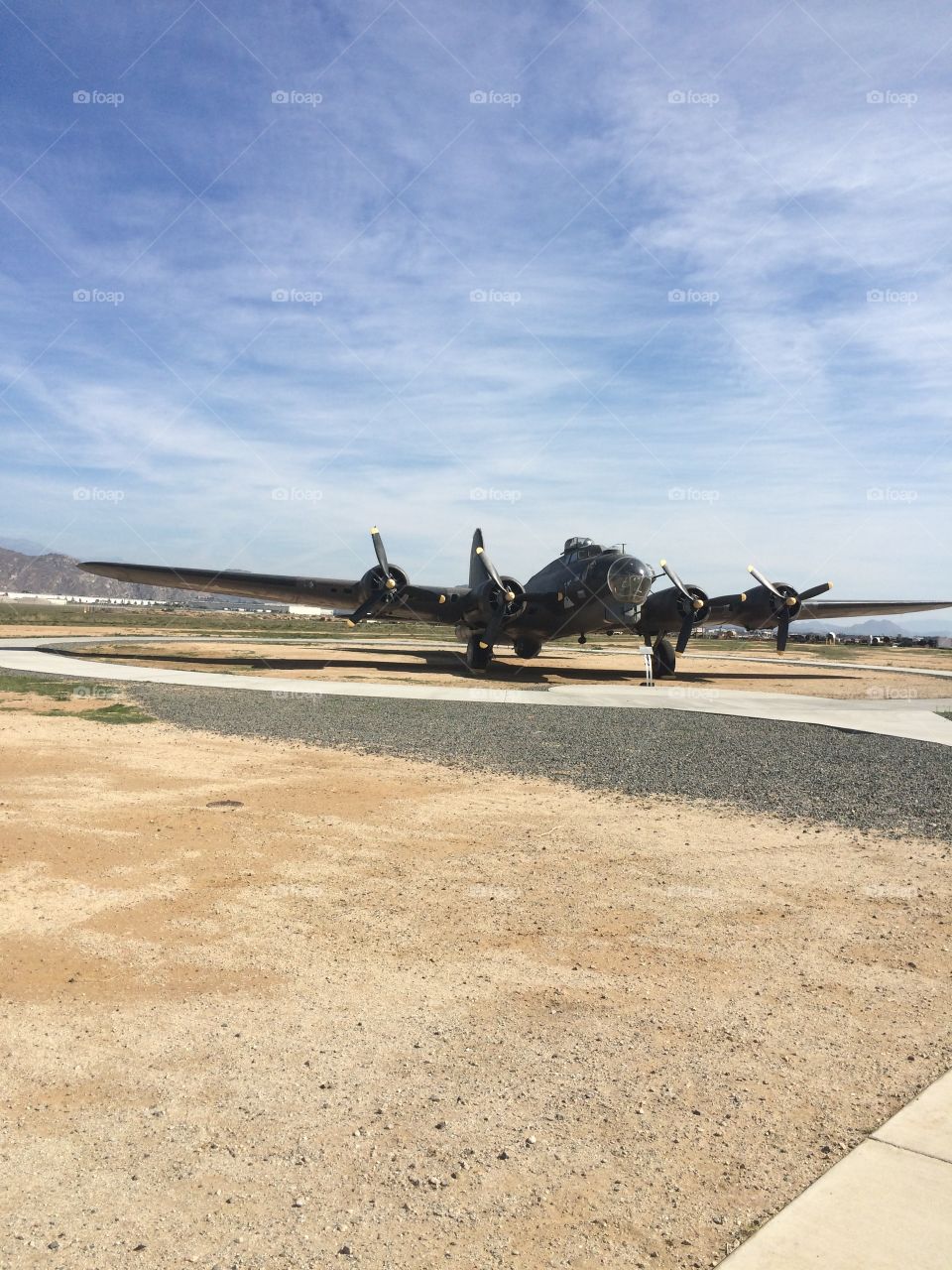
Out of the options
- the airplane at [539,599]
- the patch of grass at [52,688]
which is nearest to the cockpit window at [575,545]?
the airplane at [539,599]

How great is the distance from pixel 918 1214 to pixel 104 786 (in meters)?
10.6

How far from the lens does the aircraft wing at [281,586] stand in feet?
109

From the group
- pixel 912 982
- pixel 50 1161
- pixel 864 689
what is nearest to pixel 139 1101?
pixel 50 1161

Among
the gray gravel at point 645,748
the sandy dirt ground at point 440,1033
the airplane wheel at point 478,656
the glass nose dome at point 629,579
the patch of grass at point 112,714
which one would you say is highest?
the glass nose dome at point 629,579

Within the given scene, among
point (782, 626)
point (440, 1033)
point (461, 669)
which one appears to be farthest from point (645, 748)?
point (782, 626)

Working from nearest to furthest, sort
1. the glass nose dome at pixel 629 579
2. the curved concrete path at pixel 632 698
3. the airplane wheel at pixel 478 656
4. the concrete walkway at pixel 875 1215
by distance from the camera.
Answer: the concrete walkway at pixel 875 1215 < the curved concrete path at pixel 632 698 < the glass nose dome at pixel 629 579 < the airplane wheel at pixel 478 656

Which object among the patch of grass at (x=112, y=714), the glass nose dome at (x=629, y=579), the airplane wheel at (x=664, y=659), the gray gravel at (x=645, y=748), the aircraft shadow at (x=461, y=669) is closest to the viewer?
the gray gravel at (x=645, y=748)

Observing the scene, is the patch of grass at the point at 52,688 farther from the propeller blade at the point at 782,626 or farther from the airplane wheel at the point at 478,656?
the propeller blade at the point at 782,626

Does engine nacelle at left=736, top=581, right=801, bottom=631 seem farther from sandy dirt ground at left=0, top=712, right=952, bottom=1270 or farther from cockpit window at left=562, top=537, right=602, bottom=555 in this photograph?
sandy dirt ground at left=0, top=712, right=952, bottom=1270

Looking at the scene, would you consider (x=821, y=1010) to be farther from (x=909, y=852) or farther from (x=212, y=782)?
(x=212, y=782)

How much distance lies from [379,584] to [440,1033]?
2742cm

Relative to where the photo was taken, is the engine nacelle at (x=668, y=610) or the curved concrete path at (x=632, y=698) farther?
the engine nacelle at (x=668, y=610)

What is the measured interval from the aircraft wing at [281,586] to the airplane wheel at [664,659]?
8.58 meters

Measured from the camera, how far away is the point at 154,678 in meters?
26.5
